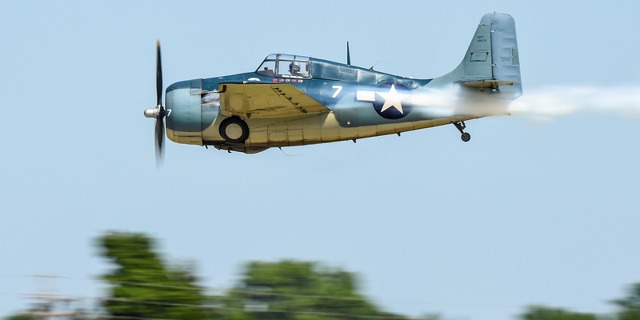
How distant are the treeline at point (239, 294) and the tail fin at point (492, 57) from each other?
15.9 feet

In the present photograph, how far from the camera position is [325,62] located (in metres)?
27.6

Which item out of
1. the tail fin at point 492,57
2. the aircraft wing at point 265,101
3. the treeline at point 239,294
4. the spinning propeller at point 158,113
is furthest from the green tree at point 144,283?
the tail fin at point 492,57

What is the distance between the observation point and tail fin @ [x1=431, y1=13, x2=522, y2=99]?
2814 cm

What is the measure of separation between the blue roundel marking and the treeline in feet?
12.3

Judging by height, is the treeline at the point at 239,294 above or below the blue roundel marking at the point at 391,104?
below

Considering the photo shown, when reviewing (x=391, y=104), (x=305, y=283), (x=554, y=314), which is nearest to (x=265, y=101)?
(x=391, y=104)

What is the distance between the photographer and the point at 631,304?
29062mm

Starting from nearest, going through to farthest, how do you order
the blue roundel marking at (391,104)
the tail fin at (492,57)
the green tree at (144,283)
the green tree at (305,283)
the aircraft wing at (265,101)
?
the green tree at (144,283) → the aircraft wing at (265,101) → the blue roundel marking at (391,104) → the tail fin at (492,57) → the green tree at (305,283)

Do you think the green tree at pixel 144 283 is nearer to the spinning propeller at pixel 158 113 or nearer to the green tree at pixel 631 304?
the spinning propeller at pixel 158 113

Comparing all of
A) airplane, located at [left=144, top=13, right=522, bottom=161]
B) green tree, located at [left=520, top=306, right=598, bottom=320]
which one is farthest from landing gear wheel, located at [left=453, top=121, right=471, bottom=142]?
green tree, located at [left=520, top=306, right=598, bottom=320]

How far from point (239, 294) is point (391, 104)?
16.2 ft

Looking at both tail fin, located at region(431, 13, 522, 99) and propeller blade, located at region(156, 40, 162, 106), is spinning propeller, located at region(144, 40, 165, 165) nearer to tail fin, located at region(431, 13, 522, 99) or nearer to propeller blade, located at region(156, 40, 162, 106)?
propeller blade, located at region(156, 40, 162, 106)

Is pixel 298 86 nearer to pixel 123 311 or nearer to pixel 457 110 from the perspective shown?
pixel 457 110

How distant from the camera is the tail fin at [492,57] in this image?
28.1 metres
